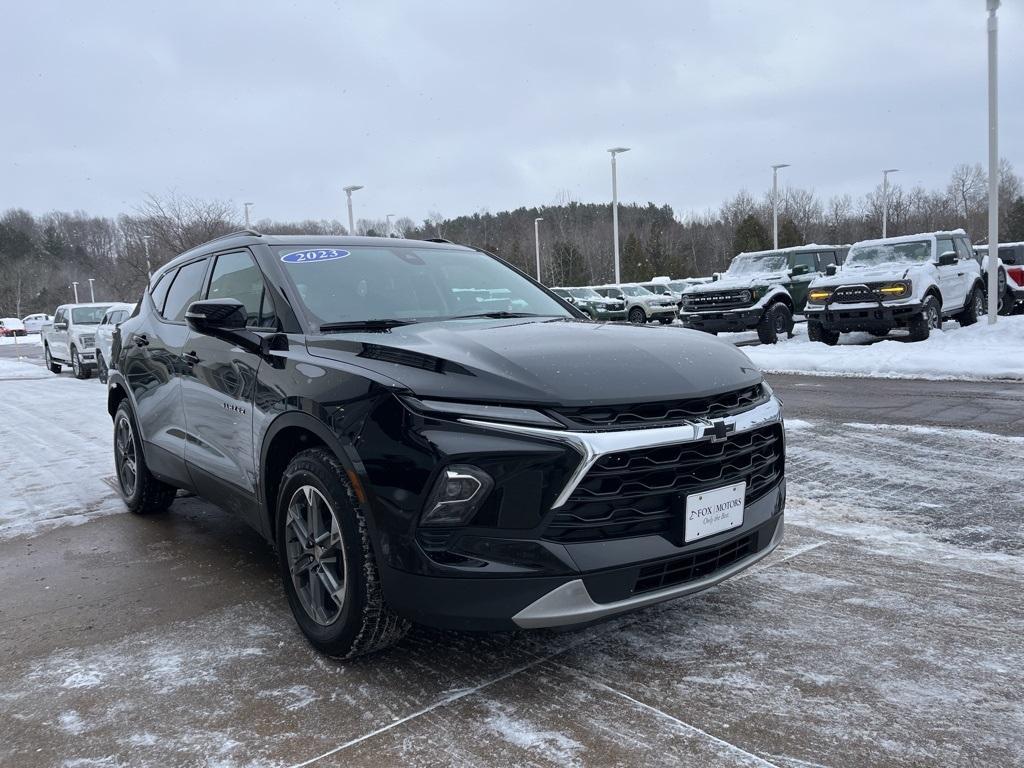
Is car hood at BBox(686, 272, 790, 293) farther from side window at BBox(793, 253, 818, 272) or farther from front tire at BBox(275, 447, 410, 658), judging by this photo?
front tire at BBox(275, 447, 410, 658)

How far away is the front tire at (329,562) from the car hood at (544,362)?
464 millimetres

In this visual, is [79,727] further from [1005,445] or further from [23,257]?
[23,257]

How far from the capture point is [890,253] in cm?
1603

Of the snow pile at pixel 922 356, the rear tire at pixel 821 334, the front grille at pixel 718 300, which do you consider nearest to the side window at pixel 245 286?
the snow pile at pixel 922 356

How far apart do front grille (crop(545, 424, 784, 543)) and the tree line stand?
160 ft

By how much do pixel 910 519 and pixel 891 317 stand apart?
11.1 m

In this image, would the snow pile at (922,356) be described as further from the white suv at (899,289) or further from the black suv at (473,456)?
the black suv at (473,456)

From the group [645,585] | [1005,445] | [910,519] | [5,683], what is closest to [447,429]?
[645,585]

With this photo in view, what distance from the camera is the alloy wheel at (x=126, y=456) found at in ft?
18.1

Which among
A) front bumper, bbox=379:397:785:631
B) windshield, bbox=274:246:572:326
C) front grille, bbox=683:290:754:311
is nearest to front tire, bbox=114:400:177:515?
windshield, bbox=274:246:572:326

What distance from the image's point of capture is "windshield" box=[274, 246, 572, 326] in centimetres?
371

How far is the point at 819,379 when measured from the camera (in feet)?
38.4

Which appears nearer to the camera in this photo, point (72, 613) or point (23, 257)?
point (72, 613)

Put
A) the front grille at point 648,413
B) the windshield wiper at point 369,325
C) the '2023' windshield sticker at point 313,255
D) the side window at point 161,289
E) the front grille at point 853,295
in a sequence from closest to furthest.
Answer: the front grille at point 648,413
the windshield wiper at point 369,325
the '2023' windshield sticker at point 313,255
the side window at point 161,289
the front grille at point 853,295
